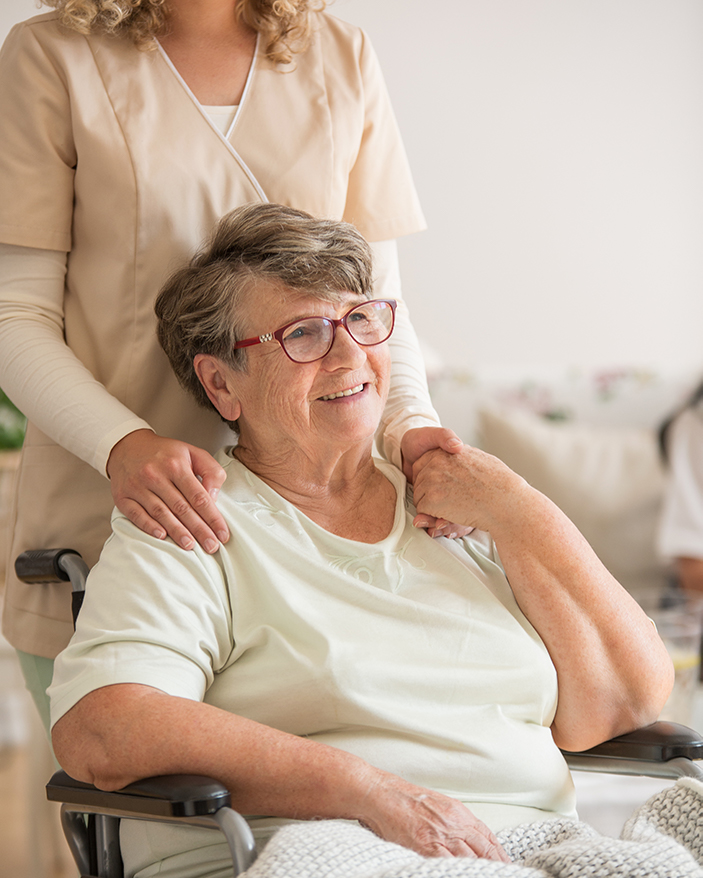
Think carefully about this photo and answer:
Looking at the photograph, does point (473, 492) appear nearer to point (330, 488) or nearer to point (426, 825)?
point (330, 488)

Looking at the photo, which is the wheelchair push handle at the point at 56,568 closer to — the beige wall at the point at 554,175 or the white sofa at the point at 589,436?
the white sofa at the point at 589,436

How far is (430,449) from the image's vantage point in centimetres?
140

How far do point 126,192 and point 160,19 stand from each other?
31cm

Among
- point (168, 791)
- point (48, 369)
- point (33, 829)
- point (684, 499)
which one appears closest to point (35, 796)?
point (33, 829)

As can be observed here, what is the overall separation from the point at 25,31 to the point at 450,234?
1791 millimetres

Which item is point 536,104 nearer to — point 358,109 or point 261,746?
point 358,109

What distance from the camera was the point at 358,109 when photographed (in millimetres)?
1523

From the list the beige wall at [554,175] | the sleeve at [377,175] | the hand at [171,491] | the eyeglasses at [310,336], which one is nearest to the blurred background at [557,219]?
the beige wall at [554,175]

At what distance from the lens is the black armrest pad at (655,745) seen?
1.23 metres

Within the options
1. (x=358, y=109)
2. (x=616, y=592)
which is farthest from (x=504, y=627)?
(x=358, y=109)

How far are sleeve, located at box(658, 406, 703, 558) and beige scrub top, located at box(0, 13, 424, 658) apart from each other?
176 cm

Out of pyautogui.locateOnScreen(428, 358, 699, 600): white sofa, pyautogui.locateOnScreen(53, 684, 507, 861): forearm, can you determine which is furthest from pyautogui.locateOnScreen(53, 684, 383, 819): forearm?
pyautogui.locateOnScreen(428, 358, 699, 600): white sofa

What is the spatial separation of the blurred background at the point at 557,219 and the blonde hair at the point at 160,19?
4.54ft

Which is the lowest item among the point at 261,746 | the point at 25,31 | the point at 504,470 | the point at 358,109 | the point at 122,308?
the point at 261,746
